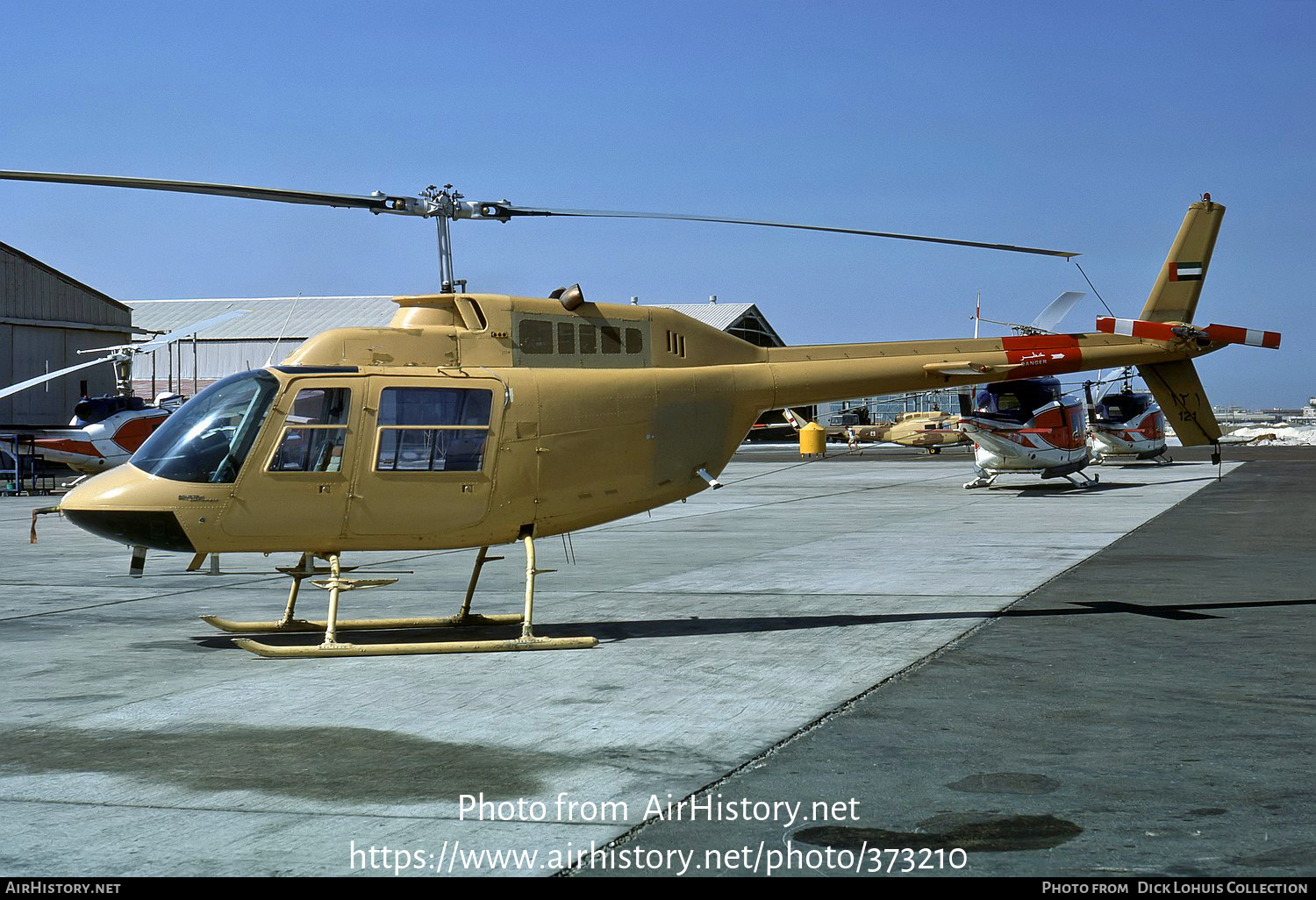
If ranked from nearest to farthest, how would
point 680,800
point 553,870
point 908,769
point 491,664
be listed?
point 553,870, point 680,800, point 908,769, point 491,664

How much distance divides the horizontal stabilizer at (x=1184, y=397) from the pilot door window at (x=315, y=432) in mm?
8684

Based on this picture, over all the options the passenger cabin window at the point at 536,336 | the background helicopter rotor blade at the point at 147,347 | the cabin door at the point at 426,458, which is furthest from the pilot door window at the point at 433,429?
the background helicopter rotor blade at the point at 147,347

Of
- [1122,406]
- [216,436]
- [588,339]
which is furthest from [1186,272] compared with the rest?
[1122,406]

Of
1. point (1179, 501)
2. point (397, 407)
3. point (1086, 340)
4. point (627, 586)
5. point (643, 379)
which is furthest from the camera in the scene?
point (1179, 501)

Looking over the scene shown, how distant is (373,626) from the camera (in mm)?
11219

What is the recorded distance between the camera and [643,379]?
1163cm

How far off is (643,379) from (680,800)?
613 centimetres

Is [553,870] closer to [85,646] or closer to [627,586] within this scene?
[85,646]

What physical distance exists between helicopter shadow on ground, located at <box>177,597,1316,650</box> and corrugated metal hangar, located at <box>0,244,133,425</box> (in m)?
36.8

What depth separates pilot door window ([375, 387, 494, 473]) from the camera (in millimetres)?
10492

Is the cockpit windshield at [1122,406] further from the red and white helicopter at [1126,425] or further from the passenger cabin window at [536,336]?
the passenger cabin window at [536,336]

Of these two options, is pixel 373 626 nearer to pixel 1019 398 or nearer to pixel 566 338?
pixel 566 338

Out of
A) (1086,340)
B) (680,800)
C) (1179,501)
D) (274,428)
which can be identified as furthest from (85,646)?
(1179,501)

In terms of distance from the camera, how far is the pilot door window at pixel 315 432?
10312mm
